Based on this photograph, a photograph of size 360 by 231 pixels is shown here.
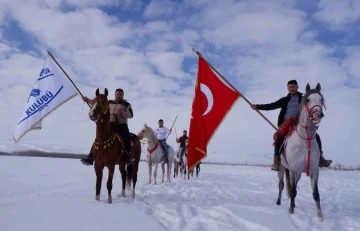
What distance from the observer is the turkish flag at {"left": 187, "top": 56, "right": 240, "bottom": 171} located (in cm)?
940

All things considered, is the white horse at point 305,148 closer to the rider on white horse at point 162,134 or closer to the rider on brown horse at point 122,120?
the rider on brown horse at point 122,120

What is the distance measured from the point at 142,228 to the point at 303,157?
4334 mm

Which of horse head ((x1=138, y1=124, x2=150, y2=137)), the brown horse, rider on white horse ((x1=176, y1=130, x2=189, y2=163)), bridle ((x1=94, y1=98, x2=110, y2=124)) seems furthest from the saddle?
rider on white horse ((x1=176, y1=130, x2=189, y2=163))

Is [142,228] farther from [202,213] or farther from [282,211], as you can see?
[282,211]

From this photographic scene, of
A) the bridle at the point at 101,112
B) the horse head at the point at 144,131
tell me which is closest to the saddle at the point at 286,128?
the bridle at the point at 101,112

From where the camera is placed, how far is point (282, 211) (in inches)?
292

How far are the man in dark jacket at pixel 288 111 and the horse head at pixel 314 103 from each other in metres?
1.13

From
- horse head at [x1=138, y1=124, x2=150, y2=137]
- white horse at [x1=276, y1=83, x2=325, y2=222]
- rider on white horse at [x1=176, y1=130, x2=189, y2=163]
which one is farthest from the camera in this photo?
rider on white horse at [x1=176, y1=130, x2=189, y2=163]

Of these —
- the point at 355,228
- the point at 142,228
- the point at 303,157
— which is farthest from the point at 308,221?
the point at 142,228

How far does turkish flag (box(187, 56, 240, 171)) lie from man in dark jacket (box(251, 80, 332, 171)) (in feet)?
4.52

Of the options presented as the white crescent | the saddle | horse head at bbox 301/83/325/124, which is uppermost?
the white crescent

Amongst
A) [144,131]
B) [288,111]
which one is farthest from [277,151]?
[144,131]

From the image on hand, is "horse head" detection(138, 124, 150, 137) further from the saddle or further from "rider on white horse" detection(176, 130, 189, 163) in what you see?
the saddle

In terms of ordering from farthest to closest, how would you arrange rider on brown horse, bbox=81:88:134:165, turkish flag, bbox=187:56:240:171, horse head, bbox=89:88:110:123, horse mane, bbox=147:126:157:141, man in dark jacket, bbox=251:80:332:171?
horse mane, bbox=147:126:157:141
turkish flag, bbox=187:56:240:171
rider on brown horse, bbox=81:88:134:165
man in dark jacket, bbox=251:80:332:171
horse head, bbox=89:88:110:123
